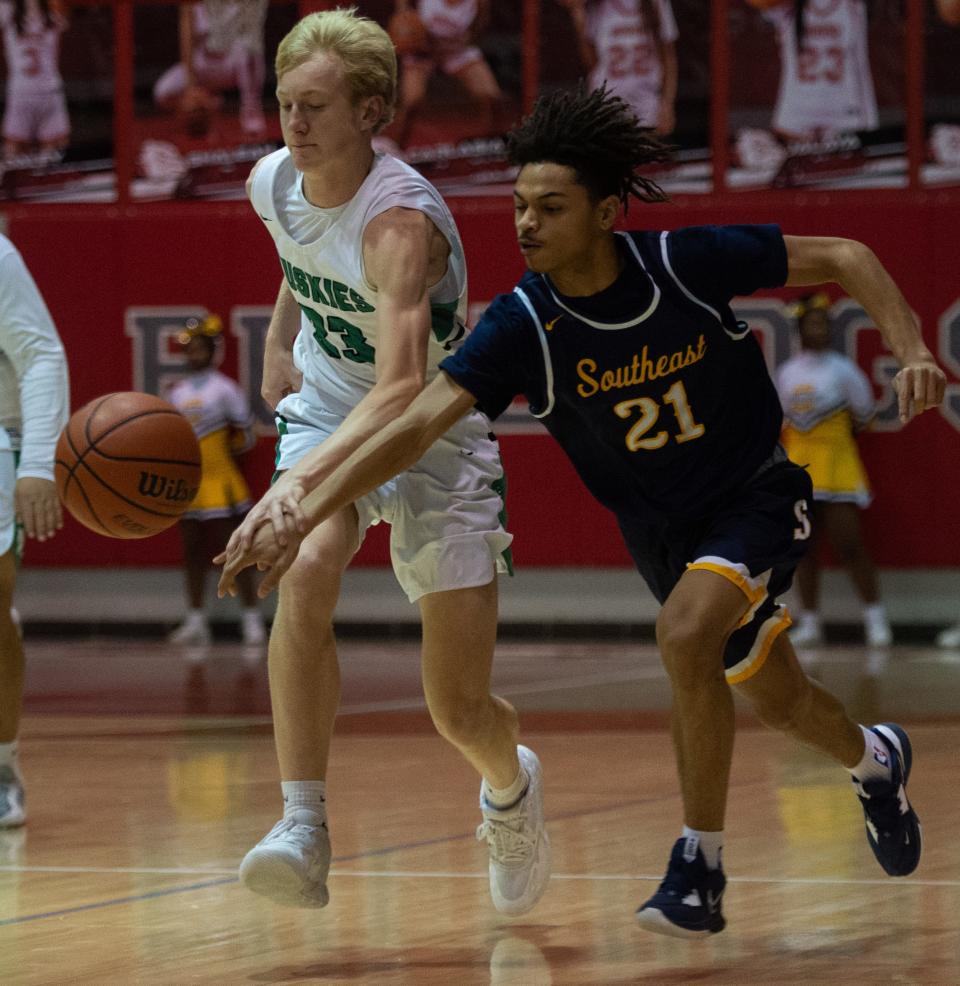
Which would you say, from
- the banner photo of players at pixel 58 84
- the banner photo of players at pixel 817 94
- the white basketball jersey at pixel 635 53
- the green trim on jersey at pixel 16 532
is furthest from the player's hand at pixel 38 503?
the banner photo of players at pixel 58 84

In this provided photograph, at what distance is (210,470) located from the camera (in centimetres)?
1344

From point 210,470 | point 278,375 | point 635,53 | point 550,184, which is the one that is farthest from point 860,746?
point 635,53

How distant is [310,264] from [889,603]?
9.40m

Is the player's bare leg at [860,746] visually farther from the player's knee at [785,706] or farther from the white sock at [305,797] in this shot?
the white sock at [305,797]

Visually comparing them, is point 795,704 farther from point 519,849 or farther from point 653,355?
point 653,355

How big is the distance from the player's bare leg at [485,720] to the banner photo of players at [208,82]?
9.55 metres

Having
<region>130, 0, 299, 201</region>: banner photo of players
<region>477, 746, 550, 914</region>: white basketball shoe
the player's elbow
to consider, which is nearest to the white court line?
<region>477, 746, 550, 914</region>: white basketball shoe

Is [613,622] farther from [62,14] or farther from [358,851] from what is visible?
[358,851]

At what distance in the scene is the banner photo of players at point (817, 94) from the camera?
43.4 ft

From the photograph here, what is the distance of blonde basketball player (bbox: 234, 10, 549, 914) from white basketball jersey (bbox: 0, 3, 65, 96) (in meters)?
9.58

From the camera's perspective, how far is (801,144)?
13469 millimetres

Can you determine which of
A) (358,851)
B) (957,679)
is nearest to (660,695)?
(957,679)

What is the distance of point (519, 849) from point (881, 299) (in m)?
1.50

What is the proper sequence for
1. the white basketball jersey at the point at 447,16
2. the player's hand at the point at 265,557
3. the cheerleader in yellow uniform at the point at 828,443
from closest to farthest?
the player's hand at the point at 265,557 < the cheerleader in yellow uniform at the point at 828,443 < the white basketball jersey at the point at 447,16
